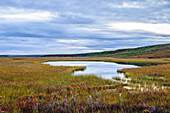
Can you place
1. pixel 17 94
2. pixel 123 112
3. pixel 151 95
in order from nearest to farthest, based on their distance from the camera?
pixel 123 112 → pixel 151 95 → pixel 17 94

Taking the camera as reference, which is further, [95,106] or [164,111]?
[95,106]

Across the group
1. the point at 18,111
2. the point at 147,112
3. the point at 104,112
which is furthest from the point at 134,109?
the point at 18,111

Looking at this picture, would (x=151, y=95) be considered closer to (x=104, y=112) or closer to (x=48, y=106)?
(x=104, y=112)

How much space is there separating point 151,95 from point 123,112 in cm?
439

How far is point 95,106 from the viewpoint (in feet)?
27.8

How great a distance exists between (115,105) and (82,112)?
6.63 ft

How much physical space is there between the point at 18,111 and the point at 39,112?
3.34 ft

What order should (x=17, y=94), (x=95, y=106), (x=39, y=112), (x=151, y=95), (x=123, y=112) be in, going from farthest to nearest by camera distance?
(x=17, y=94) < (x=151, y=95) < (x=95, y=106) < (x=39, y=112) < (x=123, y=112)

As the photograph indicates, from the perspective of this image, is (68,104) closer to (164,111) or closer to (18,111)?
(18,111)

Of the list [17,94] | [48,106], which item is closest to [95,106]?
[48,106]

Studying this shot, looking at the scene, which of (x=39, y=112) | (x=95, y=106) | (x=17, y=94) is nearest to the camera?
(x=39, y=112)

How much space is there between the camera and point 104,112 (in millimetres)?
7656

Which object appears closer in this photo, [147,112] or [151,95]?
[147,112]

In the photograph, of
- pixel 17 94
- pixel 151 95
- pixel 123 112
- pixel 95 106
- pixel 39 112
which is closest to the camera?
pixel 123 112
